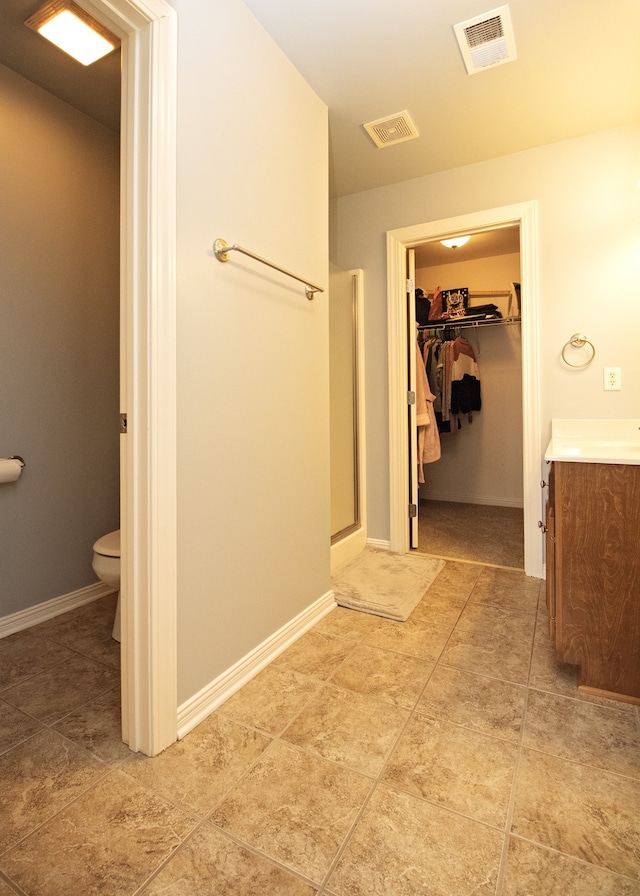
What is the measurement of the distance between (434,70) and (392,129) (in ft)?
1.32

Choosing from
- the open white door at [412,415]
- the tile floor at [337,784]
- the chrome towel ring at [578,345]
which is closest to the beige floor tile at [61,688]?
the tile floor at [337,784]

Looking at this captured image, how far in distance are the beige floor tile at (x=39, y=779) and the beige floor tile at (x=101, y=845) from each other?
39 millimetres

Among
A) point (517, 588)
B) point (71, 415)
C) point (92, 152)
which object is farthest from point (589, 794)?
point (92, 152)

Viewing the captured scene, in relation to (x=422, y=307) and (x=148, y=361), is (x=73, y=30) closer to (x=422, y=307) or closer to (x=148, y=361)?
(x=148, y=361)

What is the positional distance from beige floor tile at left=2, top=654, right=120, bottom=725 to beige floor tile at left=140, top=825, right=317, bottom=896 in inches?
26.6

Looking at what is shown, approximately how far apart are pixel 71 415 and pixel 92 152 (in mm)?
1306

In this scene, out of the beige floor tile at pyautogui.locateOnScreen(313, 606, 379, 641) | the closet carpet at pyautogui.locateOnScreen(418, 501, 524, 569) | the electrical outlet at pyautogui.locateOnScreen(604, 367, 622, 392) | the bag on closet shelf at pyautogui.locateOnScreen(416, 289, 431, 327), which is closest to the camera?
the beige floor tile at pyautogui.locateOnScreen(313, 606, 379, 641)

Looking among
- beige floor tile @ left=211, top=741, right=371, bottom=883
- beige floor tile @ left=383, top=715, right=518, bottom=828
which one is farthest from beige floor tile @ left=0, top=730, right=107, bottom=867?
beige floor tile @ left=383, top=715, right=518, bottom=828

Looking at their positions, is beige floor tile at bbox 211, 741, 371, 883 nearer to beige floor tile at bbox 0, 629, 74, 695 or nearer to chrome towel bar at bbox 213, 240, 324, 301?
beige floor tile at bbox 0, 629, 74, 695

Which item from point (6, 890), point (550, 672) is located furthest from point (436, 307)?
point (6, 890)

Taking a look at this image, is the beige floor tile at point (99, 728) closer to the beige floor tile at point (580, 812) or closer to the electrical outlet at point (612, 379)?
the beige floor tile at point (580, 812)

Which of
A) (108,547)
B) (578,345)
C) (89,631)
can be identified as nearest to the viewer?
(108,547)

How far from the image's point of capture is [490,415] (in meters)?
4.38

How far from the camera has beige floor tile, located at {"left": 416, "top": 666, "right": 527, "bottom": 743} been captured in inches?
52.1
